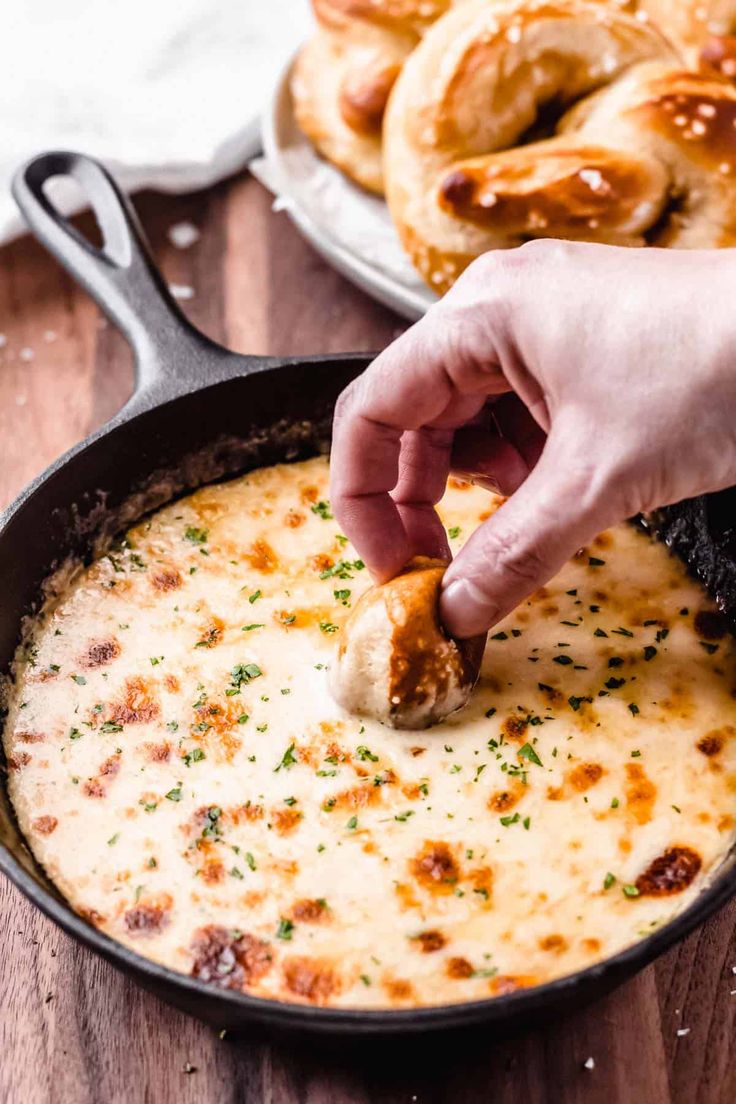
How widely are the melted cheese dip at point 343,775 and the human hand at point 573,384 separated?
0.37 meters

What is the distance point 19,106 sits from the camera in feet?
15.1

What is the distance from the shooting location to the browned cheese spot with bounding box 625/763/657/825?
2.47m

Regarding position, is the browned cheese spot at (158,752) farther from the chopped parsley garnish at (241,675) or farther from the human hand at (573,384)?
the human hand at (573,384)

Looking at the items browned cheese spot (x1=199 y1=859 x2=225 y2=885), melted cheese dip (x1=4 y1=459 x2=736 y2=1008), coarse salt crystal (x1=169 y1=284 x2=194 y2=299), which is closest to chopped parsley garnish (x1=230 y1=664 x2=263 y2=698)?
melted cheese dip (x1=4 y1=459 x2=736 y2=1008)

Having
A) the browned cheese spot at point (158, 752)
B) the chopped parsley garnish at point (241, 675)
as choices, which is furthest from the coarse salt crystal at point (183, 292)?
the browned cheese spot at point (158, 752)

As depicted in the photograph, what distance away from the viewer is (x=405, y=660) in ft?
8.35

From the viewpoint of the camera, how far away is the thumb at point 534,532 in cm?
210

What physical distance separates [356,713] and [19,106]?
307cm

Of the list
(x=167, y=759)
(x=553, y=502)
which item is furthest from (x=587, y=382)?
(x=167, y=759)

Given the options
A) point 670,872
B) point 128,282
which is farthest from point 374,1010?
point 128,282

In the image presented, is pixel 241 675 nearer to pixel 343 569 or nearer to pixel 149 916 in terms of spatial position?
pixel 343 569

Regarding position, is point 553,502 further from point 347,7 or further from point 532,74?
point 347,7

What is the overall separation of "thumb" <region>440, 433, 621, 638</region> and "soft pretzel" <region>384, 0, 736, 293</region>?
1403mm

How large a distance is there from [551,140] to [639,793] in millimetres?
1968
